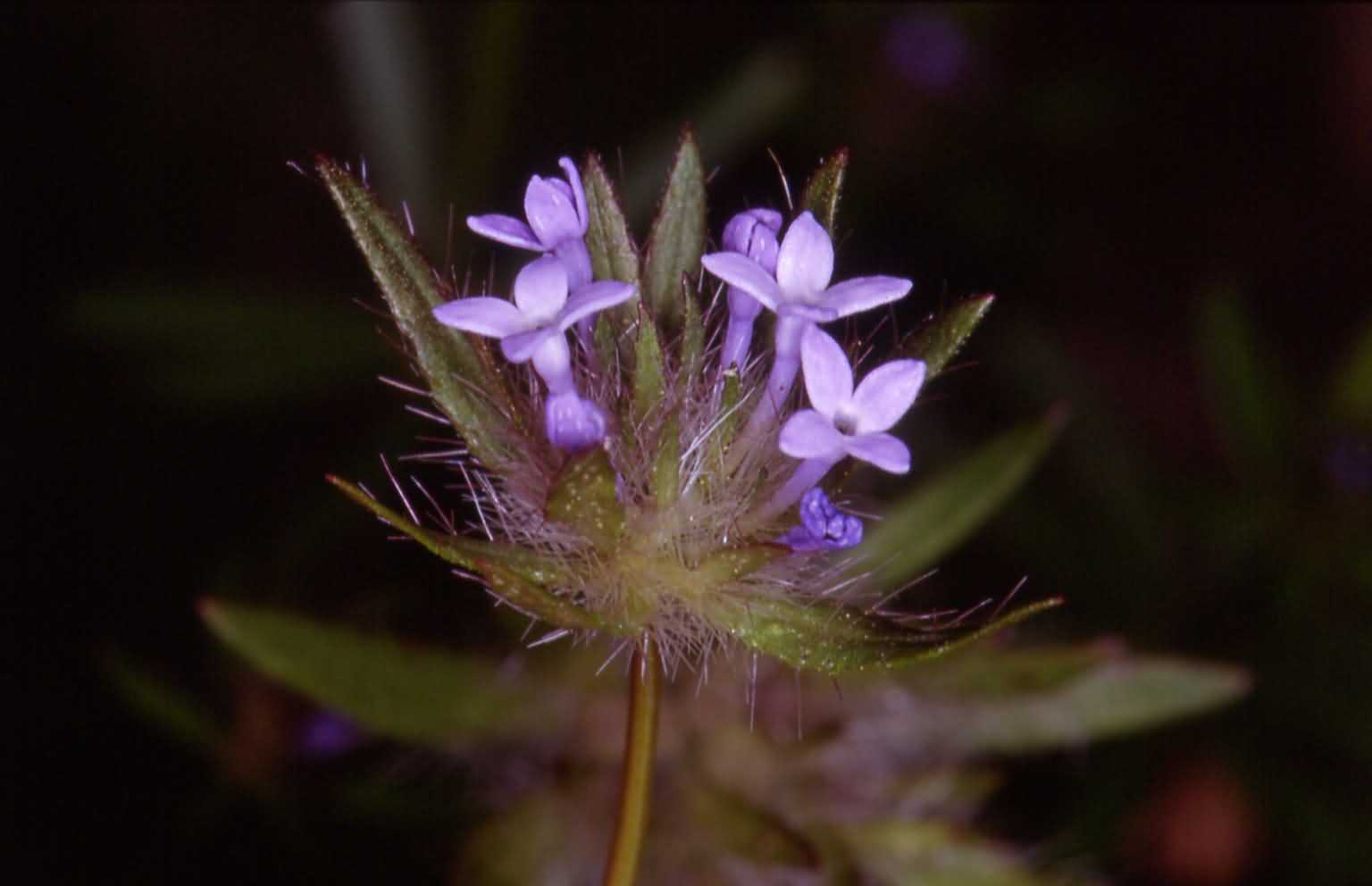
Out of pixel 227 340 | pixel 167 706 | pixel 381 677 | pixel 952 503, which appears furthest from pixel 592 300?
pixel 227 340

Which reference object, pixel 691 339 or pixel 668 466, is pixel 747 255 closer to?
pixel 691 339

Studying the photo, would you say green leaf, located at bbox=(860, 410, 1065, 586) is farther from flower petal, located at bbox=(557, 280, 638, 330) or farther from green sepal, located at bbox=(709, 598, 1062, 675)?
flower petal, located at bbox=(557, 280, 638, 330)

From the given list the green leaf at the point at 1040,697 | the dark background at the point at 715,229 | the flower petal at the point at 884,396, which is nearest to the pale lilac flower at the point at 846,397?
the flower petal at the point at 884,396

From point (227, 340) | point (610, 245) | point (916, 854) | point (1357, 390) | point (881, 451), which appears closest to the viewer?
point (881, 451)

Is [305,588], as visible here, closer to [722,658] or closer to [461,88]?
[722,658]

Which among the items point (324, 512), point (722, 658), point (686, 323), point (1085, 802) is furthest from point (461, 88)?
point (1085, 802)

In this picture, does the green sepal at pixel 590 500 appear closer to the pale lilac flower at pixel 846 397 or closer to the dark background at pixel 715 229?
the pale lilac flower at pixel 846 397

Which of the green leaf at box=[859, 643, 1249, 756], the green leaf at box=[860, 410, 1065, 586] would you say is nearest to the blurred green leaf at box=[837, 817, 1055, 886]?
the green leaf at box=[859, 643, 1249, 756]
